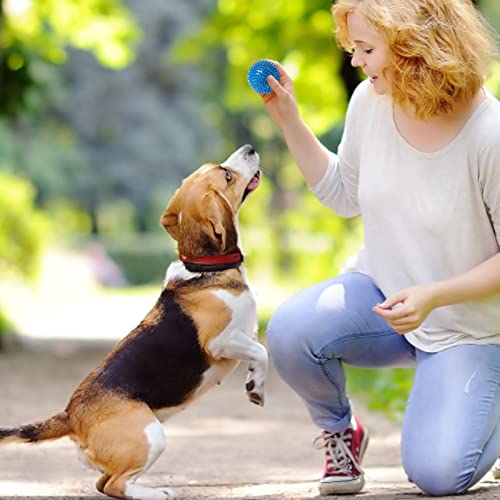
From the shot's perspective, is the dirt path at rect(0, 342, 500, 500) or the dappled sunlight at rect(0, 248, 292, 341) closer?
the dirt path at rect(0, 342, 500, 500)

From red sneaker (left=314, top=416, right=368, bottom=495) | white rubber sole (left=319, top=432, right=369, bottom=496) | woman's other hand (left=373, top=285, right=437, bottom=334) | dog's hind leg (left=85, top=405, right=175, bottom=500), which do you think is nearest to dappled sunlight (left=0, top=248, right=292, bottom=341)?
red sneaker (left=314, top=416, right=368, bottom=495)

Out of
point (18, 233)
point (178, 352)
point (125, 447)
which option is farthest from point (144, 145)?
point (125, 447)

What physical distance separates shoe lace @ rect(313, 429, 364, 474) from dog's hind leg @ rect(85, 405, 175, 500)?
78 centimetres

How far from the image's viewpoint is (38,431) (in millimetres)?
3648

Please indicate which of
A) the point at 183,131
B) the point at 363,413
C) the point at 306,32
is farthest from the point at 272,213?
the point at 363,413

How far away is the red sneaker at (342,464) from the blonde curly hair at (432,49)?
4.37ft

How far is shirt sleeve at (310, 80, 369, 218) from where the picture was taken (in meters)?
4.10

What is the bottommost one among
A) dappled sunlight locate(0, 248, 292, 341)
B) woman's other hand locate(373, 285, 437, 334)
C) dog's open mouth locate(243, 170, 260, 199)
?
dappled sunlight locate(0, 248, 292, 341)

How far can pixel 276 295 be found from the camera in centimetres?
1908

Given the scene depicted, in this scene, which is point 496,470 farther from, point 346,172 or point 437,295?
point 346,172

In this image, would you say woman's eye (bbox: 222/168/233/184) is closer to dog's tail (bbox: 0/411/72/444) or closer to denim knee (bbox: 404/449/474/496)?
dog's tail (bbox: 0/411/72/444)

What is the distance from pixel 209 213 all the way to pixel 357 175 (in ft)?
2.25

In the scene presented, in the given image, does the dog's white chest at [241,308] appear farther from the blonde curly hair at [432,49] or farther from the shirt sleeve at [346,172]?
the blonde curly hair at [432,49]

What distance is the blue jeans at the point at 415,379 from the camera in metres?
3.60
